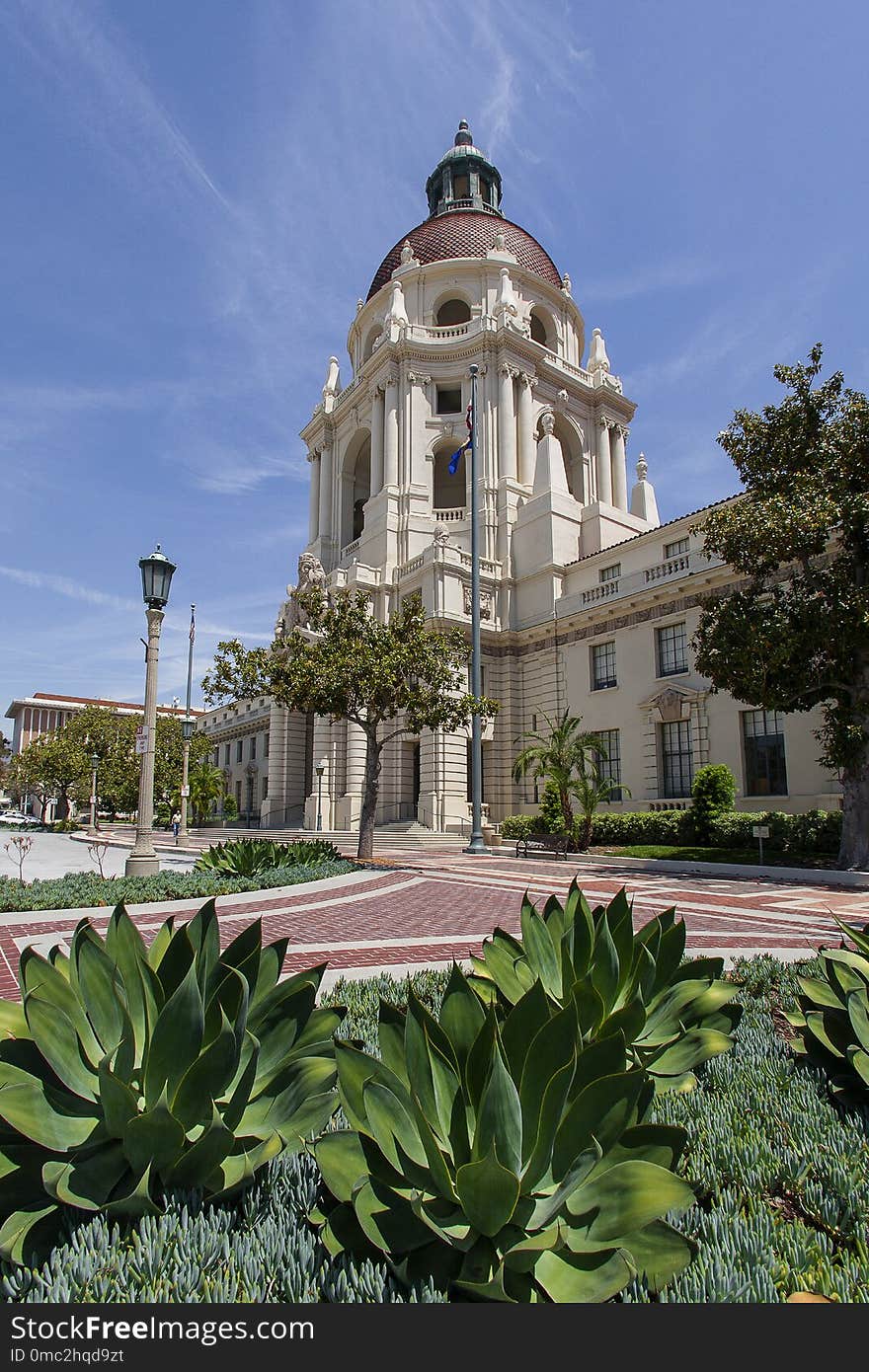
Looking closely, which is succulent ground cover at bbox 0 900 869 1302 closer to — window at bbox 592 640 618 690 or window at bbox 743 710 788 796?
window at bbox 743 710 788 796

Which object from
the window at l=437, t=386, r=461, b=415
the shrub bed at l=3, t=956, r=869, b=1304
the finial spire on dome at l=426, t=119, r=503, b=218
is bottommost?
the shrub bed at l=3, t=956, r=869, b=1304

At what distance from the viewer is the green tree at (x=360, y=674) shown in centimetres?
1877

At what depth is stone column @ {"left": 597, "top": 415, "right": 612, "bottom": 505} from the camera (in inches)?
1665

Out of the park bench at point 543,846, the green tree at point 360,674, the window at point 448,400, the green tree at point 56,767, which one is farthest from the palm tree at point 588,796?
the green tree at point 56,767

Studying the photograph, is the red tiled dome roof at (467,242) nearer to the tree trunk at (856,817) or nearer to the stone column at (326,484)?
the stone column at (326,484)

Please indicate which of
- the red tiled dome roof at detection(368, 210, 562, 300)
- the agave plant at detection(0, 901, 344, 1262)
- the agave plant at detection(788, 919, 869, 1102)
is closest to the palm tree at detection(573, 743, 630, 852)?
the agave plant at detection(788, 919, 869, 1102)

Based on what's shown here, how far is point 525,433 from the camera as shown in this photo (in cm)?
3838

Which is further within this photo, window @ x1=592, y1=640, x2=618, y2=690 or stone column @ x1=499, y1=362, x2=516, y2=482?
stone column @ x1=499, y1=362, x2=516, y2=482

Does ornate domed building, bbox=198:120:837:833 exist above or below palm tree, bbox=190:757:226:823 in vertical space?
above

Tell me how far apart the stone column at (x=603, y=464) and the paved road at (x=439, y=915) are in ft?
98.5

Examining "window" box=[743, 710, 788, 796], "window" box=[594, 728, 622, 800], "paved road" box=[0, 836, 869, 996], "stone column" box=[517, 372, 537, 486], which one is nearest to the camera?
"paved road" box=[0, 836, 869, 996]

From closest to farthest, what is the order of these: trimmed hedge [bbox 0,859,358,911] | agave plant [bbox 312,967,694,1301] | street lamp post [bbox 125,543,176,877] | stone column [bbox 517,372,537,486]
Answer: agave plant [bbox 312,967,694,1301] → trimmed hedge [bbox 0,859,358,911] → street lamp post [bbox 125,543,176,877] → stone column [bbox 517,372,537,486]

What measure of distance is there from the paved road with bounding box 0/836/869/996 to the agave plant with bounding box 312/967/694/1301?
3708mm

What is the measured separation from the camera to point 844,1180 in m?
2.76
